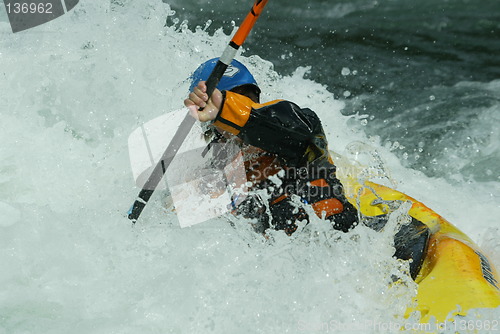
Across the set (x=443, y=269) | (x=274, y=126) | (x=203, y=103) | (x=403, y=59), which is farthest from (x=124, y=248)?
(x=403, y=59)

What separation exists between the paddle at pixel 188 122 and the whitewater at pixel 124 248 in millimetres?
110

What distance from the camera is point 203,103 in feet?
7.85

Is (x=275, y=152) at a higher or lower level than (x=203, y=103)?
lower

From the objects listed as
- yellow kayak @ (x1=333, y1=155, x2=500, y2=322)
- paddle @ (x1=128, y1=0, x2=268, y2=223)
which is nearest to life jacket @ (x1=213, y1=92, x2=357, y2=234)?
paddle @ (x1=128, y1=0, x2=268, y2=223)

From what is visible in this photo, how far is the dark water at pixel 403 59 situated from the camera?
5.48 m

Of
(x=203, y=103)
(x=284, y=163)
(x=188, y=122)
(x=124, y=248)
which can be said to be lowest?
(x=124, y=248)

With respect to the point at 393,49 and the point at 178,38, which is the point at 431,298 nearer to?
the point at 178,38

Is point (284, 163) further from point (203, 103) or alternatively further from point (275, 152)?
point (203, 103)

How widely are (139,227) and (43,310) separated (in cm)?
63

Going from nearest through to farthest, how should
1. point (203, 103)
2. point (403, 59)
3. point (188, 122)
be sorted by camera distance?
1. point (203, 103)
2. point (188, 122)
3. point (403, 59)

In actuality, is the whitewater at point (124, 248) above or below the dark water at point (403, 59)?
above

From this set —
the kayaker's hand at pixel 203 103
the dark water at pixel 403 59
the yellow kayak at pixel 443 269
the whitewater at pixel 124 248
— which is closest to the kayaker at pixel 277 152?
the kayaker's hand at pixel 203 103

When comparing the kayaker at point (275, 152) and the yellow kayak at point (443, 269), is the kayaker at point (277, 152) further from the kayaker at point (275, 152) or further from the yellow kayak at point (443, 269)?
the yellow kayak at point (443, 269)

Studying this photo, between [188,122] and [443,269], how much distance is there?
1.41 metres
